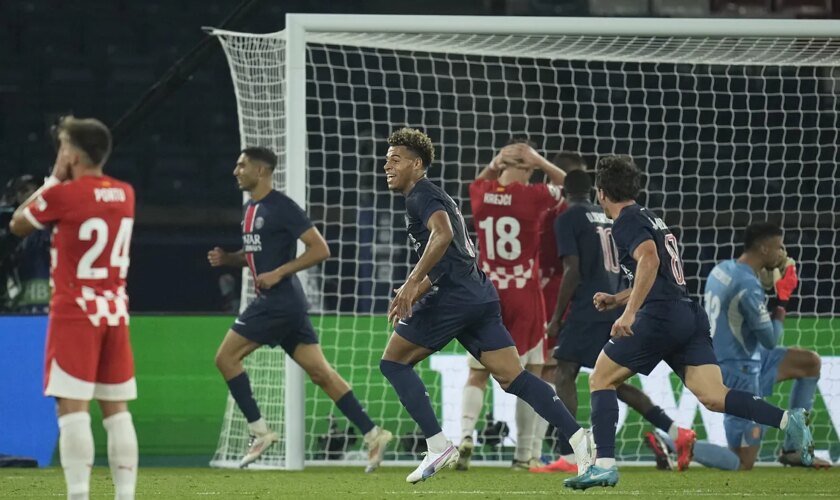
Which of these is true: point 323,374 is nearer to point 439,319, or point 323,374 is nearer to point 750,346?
point 439,319

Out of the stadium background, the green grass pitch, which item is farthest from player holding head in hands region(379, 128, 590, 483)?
the stadium background

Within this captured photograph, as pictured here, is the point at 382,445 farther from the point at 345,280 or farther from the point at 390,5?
the point at 390,5

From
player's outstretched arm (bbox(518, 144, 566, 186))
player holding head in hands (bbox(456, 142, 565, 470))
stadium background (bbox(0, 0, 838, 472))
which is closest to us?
player holding head in hands (bbox(456, 142, 565, 470))

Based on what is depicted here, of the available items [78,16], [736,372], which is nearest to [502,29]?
[736,372]

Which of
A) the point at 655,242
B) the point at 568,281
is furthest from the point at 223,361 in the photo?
the point at 655,242

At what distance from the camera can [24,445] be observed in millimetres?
9820

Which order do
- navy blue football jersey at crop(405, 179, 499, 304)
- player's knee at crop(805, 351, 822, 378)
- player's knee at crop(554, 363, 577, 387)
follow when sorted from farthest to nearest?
player's knee at crop(805, 351, 822, 378)
player's knee at crop(554, 363, 577, 387)
navy blue football jersey at crop(405, 179, 499, 304)

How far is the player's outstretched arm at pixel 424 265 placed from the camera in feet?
22.1

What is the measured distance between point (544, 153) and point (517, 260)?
7.79ft

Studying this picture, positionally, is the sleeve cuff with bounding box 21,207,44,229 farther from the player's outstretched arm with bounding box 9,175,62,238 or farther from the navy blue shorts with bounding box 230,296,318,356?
the navy blue shorts with bounding box 230,296,318,356

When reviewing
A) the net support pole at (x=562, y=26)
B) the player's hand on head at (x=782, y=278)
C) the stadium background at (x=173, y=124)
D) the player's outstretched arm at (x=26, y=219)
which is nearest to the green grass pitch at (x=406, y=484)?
the player's hand on head at (x=782, y=278)

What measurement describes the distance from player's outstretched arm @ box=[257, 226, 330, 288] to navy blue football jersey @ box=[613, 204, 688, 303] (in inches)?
92.4

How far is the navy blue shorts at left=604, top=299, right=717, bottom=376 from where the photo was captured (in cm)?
692

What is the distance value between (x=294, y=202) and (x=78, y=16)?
284 inches
